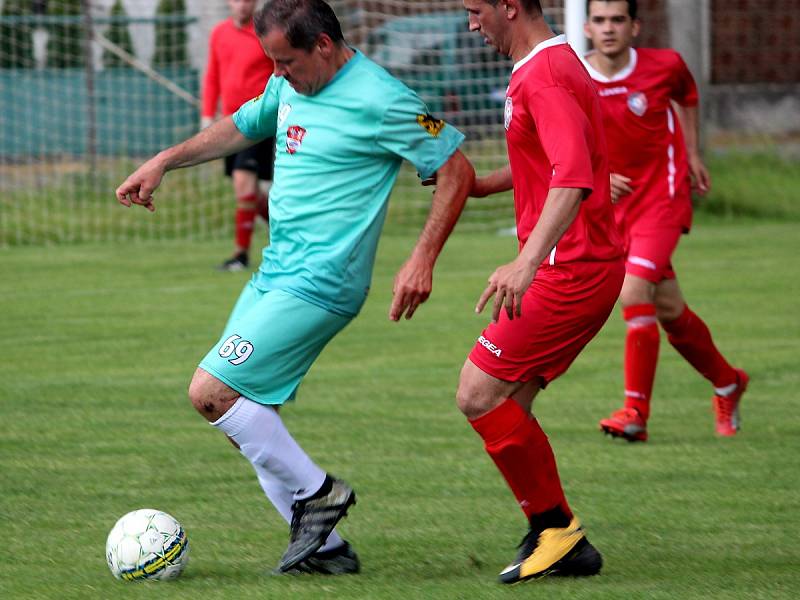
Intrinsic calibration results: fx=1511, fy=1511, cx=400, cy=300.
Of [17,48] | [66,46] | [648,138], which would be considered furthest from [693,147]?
[17,48]

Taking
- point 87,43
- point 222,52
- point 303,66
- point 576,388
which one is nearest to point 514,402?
point 303,66

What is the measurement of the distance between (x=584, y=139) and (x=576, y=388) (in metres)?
4.07

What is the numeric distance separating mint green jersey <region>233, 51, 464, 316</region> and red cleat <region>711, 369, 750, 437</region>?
2824 mm

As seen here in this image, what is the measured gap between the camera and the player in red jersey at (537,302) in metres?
4.44

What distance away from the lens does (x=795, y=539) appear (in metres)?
5.18

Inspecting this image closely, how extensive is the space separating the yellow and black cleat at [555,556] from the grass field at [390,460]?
5 centimetres

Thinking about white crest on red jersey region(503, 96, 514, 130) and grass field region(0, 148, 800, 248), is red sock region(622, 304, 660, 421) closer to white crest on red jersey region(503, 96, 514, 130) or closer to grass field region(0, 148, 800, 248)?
white crest on red jersey region(503, 96, 514, 130)

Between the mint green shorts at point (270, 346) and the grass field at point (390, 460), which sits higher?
the mint green shorts at point (270, 346)

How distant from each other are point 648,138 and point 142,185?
10.0ft

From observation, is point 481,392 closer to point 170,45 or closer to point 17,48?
point 17,48

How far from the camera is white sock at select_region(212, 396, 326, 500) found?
15.1 feet

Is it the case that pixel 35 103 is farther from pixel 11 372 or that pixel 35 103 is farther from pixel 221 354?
pixel 221 354

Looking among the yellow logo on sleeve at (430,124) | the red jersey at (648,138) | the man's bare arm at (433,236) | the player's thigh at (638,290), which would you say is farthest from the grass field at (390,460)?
the yellow logo on sleeve at (430,124)

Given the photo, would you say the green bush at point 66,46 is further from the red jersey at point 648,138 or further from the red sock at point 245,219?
the red jersey at point 648,138
